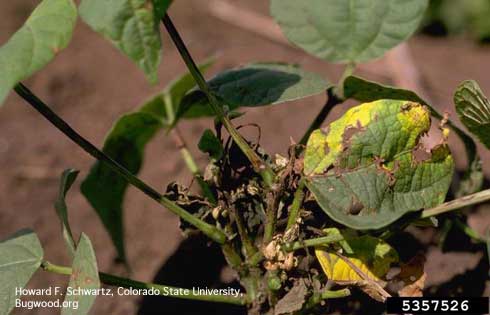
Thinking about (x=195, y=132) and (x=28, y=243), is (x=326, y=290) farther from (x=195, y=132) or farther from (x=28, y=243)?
(x=195, y=132)

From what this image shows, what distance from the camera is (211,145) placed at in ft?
4.13

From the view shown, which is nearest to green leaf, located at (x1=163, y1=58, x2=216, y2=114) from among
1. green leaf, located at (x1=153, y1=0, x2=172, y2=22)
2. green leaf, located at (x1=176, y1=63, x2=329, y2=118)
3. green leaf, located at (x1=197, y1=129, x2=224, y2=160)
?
green leaf, located at (x1=176, y1=63, x2=329, y2=118)

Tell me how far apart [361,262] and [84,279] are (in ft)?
1.47

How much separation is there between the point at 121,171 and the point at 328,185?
328 mm

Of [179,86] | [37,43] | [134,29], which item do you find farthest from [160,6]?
[179,86]

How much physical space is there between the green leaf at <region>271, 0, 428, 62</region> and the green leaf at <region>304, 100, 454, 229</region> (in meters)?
0.09

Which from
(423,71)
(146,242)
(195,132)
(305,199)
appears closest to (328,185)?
(305,199)

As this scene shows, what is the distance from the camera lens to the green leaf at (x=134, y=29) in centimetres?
88

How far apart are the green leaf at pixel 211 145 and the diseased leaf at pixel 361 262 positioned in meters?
0.24

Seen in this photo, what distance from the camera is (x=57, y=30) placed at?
94 cm

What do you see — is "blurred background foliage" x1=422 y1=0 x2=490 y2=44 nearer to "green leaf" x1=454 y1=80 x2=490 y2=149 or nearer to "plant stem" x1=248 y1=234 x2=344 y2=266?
"green leaf" x1=454 y1=80 x2=490 y2=149

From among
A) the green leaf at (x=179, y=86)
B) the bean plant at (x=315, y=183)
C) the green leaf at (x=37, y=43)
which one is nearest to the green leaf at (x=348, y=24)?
the bean plant at (x=315, y=183)

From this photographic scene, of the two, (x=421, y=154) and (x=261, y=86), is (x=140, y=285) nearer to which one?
(x=261, y=86)

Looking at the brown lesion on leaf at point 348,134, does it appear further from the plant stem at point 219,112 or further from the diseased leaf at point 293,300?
the diseased leaf at point 293,300
